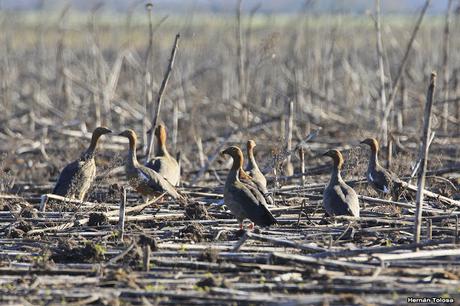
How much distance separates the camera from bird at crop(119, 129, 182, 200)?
12761 mm

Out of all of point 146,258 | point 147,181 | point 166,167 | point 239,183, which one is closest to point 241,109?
point 166,167

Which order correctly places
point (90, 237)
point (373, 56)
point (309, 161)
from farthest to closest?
point (373, 56)
point (309, 161)
point (90, 237)

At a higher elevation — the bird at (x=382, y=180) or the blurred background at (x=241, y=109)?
the blurred background at (x=241, y=109)

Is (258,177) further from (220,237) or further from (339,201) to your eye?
(220,237)

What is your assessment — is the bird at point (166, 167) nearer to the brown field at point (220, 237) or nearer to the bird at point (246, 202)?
the brown field at point (220, 237)

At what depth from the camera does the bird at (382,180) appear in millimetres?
12477

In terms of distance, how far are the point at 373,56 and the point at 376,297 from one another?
3516 cm

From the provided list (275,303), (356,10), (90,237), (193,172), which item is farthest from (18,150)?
(356,10)

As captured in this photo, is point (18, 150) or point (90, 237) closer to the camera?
point (90, 237)

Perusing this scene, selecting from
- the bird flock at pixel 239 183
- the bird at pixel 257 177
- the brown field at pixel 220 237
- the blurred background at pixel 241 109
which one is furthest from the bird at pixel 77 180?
the bird at pixel 257 177

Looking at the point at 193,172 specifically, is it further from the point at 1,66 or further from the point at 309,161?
the point at 1,66

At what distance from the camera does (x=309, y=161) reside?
55.3 feet

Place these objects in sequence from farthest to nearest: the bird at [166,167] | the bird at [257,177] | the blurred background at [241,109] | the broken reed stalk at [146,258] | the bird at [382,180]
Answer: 1. the blurred background at [241,109]
2. the bird at [166,167]
3. the bird at [382,180]
4. the bird at [257,177]
5. the broken reed stalk at [146,258]

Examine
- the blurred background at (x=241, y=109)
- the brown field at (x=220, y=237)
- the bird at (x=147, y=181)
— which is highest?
the blurred background at (x=241, y=109)
